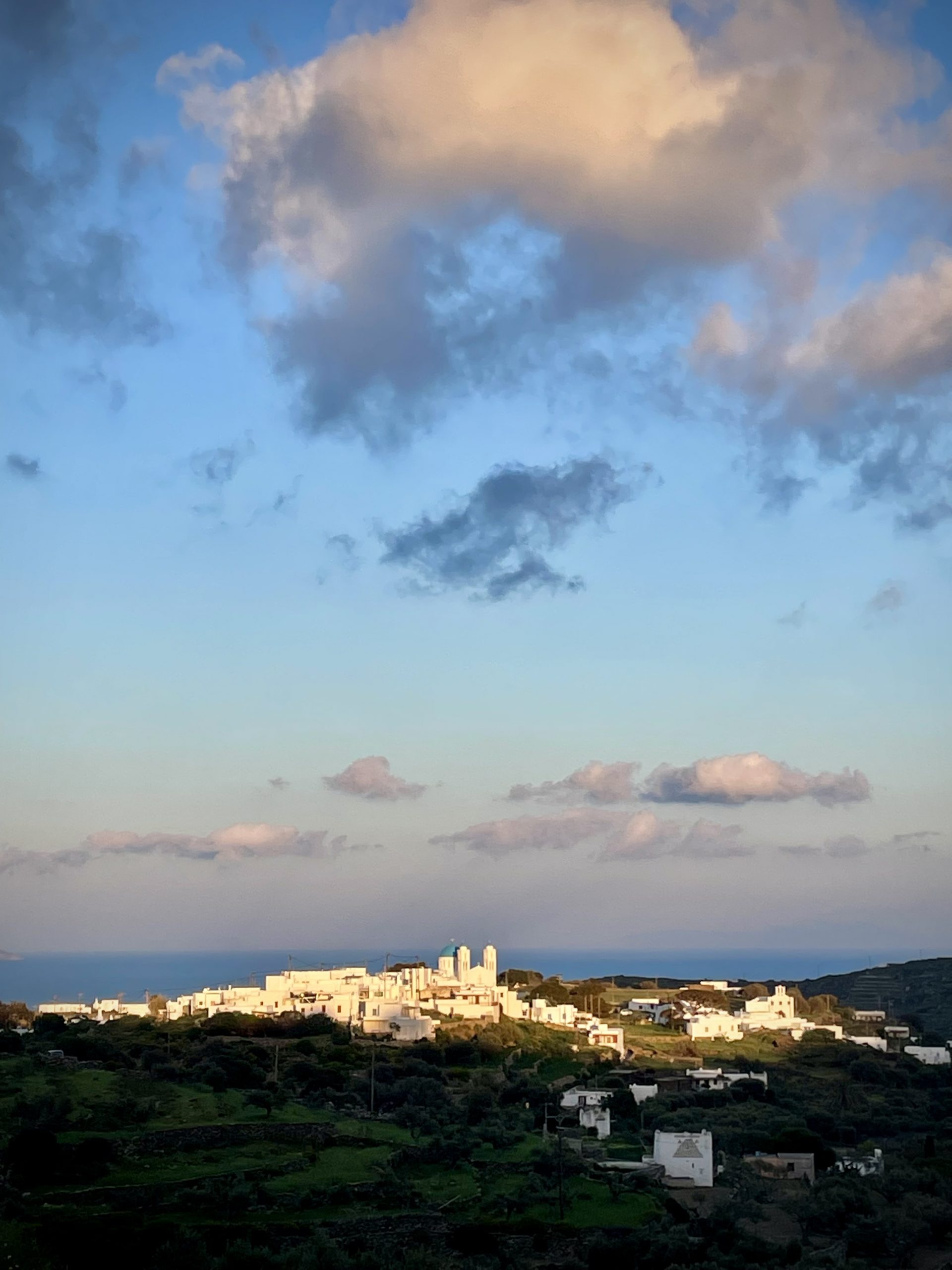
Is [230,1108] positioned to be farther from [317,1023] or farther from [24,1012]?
[24,1012]

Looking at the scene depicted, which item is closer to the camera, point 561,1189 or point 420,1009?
point 561,1189

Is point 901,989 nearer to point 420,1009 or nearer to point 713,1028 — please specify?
point 713,1028

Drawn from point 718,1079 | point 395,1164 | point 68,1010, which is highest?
point 68,1010

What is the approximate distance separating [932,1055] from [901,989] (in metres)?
46.5

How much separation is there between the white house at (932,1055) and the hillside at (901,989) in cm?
2527

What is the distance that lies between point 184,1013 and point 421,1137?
102 ft

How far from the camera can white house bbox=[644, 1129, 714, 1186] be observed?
31547 mm

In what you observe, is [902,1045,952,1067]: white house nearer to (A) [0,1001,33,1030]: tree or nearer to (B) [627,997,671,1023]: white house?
(B) [627,997,671,1023]: white house

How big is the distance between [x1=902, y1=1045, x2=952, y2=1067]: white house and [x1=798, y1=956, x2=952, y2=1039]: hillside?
25269 mm

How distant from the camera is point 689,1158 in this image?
31.8m

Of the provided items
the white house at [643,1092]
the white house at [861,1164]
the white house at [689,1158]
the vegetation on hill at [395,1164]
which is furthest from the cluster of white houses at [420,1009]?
the white house at [689,1158]

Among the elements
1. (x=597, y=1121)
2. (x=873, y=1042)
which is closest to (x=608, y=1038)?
(x=873, y=1042)

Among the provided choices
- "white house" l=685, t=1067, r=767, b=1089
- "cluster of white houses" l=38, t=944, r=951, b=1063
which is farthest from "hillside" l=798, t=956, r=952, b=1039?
"white house" l=685, t=1067, r=767, b=1089

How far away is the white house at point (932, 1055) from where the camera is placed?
2315 inches
